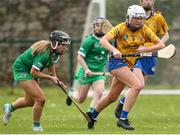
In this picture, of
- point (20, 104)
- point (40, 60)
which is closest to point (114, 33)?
point (40, 60)

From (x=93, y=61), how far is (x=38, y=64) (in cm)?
315

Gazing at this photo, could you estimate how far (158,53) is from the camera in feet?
46.1

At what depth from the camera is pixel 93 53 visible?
15930 millimetres

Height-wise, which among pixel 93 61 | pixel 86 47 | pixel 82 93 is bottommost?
pixel 82 93

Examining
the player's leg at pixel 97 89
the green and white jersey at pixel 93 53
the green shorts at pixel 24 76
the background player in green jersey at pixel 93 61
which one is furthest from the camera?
the player's leg at pixel 97 89

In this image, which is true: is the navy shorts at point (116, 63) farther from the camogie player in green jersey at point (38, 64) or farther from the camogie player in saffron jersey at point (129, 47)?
the camogie player in green jersey at point (38, 64)

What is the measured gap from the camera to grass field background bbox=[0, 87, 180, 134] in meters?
13.4

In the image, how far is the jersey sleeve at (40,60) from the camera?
515 inches

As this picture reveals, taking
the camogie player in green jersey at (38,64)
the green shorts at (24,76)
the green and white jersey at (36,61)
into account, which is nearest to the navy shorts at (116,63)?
the camogie player in green jersey at (38,64)

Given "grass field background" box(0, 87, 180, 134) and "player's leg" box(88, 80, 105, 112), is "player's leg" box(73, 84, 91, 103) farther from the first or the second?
"grass field background" box(0, 87, 180, 134)

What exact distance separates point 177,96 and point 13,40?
6406mm

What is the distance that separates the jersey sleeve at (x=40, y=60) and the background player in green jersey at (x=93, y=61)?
2.31 meters

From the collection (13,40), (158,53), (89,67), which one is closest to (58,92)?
(13,40)

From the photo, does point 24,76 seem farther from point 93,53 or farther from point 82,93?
point 82,93
